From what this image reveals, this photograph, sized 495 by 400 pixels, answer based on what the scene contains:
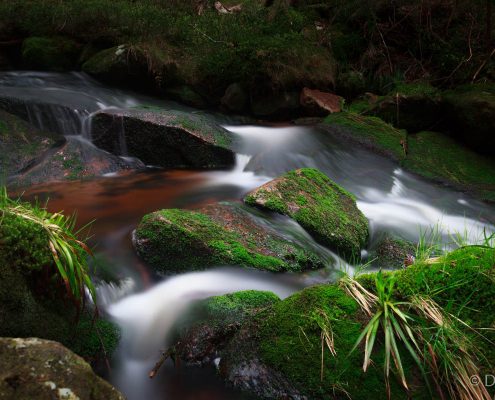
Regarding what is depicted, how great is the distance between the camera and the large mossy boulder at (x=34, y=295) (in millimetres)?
2182

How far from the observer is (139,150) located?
683cm

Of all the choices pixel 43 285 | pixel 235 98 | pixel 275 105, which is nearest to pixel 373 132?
pixel 275 105

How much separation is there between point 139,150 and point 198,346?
474 centimetres

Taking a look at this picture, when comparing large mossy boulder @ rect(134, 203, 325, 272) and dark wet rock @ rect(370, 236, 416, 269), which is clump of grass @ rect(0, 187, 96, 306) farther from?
dark wet rock @ rect(370, 236, 416, 269)

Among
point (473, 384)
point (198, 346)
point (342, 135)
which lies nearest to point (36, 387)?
point (198, 346)

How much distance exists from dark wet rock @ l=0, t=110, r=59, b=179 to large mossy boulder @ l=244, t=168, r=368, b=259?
357 centimetres

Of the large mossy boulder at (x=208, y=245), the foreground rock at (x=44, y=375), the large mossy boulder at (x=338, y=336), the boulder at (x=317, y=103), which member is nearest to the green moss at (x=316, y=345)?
the large mossy boulder at (x=338, y=336)

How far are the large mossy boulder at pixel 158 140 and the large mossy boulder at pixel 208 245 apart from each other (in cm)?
302

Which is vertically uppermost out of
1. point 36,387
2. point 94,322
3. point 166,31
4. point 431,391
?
point 166,31

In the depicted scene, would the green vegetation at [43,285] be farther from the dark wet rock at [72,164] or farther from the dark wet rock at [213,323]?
the dark wet rock at [72,164]

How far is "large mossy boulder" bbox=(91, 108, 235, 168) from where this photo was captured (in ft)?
22.0

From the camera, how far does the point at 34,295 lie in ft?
7.66

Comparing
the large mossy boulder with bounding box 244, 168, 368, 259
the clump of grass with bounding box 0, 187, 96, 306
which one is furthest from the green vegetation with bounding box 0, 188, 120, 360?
the large mossy boulder with bounding box 244, 168, 368, 259

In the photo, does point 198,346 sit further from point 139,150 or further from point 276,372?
point 139,150
